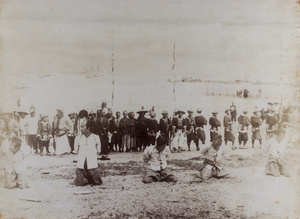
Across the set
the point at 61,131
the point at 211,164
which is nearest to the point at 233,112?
the point at 211,164

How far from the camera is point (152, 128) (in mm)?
3236

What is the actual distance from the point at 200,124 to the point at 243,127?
0.43 m

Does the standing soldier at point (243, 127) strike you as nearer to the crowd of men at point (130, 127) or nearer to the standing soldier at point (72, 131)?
the crowd of men at point (130, 127)

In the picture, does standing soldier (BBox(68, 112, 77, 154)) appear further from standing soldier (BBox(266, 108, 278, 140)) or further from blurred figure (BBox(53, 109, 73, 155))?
standing soldier (BBox(266, 108, 278, 140))

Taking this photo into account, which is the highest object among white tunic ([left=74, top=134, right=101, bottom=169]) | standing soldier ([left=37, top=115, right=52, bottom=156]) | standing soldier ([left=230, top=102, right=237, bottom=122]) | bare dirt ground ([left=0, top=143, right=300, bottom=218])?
standing soldier ([left=230, top=102, right=237, bottom=122])

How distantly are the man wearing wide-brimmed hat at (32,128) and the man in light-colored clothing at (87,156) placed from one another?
0.37 metres

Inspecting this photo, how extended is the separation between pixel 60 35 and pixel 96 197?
1.52 m

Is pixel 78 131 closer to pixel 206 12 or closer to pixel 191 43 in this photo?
pixel 191 43

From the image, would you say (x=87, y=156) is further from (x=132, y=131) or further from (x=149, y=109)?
(x=149, y=109)

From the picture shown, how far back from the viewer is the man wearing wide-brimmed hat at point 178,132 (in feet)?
Answer: 10.7

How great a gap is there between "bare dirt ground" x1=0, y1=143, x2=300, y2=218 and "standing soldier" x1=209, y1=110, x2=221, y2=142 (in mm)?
173

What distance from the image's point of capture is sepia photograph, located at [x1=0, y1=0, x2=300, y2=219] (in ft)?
10.2

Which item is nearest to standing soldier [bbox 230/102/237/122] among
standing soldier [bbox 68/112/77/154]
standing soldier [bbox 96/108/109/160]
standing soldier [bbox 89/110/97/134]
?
standing soldier [bbox 96/108/109/160]

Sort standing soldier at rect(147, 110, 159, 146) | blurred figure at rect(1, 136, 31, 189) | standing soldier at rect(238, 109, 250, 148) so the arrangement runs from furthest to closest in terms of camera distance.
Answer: standing soldier at rect(238, 109, 250, 148), standing soldier at rect(147, 110, 159, 146), blurred figure at rect(1, 136, 31, 189)
